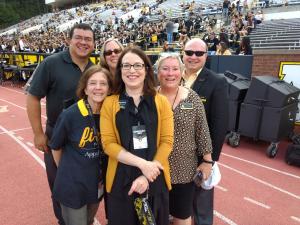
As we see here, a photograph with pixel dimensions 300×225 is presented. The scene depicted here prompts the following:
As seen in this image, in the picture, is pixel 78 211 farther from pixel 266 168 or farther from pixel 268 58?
pixel 268 58

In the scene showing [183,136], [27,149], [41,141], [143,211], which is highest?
[183,136]

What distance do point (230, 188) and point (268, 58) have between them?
12.1 feet

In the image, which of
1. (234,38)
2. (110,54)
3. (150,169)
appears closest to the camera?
(150,169)

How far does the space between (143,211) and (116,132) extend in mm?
565

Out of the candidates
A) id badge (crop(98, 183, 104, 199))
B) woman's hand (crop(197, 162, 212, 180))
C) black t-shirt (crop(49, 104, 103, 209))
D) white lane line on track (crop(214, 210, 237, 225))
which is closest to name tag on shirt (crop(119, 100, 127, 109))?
black t-shirt (crop(49, 104, 103, 209))

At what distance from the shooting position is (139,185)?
1.93m

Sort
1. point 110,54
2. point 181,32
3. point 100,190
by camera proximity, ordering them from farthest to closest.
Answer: point 181,32 < point 110,54 < point 100,190

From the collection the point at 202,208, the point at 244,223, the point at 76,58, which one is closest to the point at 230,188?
the point at 244,223

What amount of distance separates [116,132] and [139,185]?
0.39m

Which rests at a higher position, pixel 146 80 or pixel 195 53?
pixel 195 53

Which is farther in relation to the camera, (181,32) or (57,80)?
(181,32)

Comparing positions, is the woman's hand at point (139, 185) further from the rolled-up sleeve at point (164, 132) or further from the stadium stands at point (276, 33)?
the stadium stands at point (276, 33)

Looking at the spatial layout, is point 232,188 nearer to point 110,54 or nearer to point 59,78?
point 110,54

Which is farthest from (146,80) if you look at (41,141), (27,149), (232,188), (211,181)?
(27,149)
